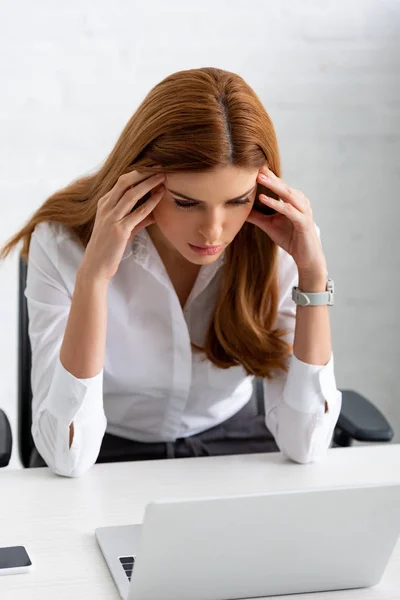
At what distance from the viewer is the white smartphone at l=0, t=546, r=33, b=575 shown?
1084 mm

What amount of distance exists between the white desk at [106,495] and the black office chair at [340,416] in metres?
0.07

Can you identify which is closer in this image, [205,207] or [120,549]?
[120,549]

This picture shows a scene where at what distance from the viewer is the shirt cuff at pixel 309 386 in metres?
1.55

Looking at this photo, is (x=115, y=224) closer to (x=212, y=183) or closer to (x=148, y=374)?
(x=212, y=183)

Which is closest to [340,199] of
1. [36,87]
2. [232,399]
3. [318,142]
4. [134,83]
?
[318,142]

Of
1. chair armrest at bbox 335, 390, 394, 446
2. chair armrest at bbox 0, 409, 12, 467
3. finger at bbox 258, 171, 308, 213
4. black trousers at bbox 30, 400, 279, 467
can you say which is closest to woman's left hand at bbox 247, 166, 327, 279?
finger at bbox 258, 171, 308, 213

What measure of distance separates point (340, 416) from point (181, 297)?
1.24 feet

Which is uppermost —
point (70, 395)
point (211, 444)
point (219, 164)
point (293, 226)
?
point (219, 164)

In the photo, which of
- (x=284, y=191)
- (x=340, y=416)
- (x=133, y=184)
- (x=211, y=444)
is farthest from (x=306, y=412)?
(x=133, y=184)

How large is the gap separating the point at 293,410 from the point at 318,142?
4.94ft

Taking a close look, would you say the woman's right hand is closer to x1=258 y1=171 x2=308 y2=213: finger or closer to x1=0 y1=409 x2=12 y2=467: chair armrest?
x1=258 y1=171 x2=308 y2=213: finger

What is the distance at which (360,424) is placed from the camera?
1.66 m

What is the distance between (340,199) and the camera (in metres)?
2.96

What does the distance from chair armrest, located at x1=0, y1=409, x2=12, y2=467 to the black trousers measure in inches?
6.5
